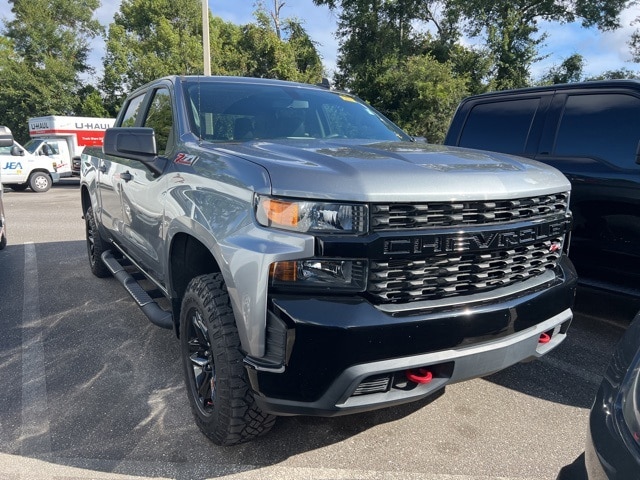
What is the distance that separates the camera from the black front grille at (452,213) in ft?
6.40

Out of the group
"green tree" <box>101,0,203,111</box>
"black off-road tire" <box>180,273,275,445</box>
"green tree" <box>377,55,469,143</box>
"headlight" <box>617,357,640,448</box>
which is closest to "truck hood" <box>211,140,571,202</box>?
Result: "black off-road tire" <box>180,273,275,445</box>

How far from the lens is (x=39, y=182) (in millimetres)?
16531

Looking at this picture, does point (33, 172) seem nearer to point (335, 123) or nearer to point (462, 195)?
point (335, 123)

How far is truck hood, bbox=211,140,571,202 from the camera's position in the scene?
1934 millimetres

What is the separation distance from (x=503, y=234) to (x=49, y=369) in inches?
118

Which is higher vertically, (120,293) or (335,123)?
(335,123)

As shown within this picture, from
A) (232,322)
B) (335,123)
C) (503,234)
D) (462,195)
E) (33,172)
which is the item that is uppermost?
(335,123)

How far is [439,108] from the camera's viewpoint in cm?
1995

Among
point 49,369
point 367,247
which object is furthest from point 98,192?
point 367,247

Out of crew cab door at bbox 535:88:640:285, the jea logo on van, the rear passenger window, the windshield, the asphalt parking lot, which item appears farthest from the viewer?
the jea logo on van

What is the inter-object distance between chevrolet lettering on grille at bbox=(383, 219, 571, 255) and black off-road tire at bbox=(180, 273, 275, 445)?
81 centimetres

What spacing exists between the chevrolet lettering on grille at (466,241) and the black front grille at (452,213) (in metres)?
0.05

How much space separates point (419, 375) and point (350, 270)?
1.76ft

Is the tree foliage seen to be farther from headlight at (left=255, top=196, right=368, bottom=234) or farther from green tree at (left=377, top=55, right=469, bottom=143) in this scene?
headlight at (left=255, top=196, right=368, bottom=234)
